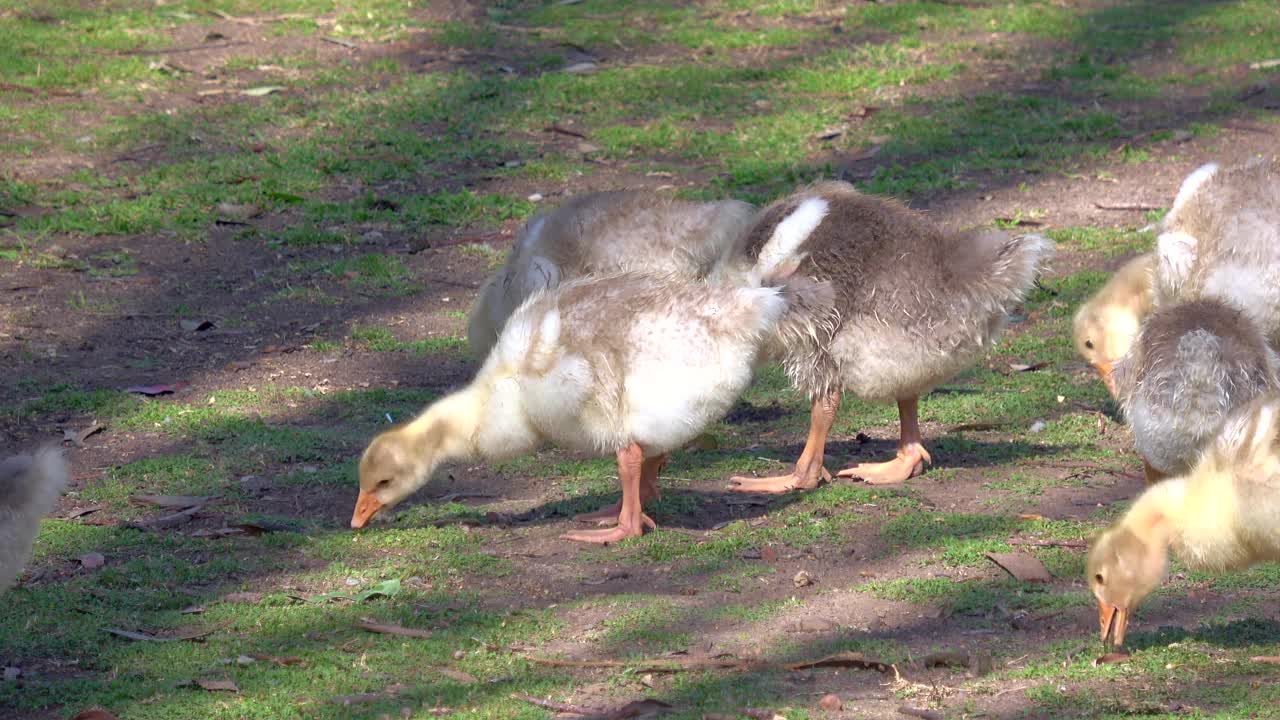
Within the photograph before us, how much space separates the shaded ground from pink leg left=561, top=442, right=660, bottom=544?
94mm

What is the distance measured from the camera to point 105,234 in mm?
11242

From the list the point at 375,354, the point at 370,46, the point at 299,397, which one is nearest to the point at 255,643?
the point at 299,397

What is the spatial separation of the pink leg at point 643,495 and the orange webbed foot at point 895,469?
0.99 meters

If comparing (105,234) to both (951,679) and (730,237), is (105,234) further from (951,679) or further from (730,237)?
(951,679)

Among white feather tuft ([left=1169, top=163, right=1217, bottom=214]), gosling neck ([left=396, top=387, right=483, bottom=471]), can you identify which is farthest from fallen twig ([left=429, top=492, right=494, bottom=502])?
white feather tuft ([left=1169, top=163, right=1217, bottom=214])

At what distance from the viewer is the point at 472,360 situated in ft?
30.5

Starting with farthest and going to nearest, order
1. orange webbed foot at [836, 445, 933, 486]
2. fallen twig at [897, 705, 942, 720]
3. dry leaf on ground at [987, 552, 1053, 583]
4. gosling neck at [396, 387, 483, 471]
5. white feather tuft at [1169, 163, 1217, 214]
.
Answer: white feather tuft at [1169, 163, 1217, 214], orange webbed foot at [836, 445, 933, 486], gosling neck at [396, 387, 483, 471], dry leaf on ground at [987, 552, 1053, 583], fallen twig at [897, 705, 942, 720]

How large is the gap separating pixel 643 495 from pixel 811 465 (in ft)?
2.75

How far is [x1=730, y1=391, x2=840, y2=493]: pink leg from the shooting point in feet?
23.9

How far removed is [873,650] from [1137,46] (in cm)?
1179

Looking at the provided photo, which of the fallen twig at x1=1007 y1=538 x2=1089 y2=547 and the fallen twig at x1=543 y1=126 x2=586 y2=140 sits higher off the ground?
the fallen twig at x1=543 y1=126 x2=586 y2=140

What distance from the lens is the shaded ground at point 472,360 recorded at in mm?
5316

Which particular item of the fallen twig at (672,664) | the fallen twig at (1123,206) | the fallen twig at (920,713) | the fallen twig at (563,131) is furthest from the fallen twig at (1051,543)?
the fallen twig at (563,131)

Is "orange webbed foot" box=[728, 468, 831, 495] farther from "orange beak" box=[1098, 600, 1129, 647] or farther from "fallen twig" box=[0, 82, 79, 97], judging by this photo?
"fallen twig" box=[0, 82, 79, 97]
